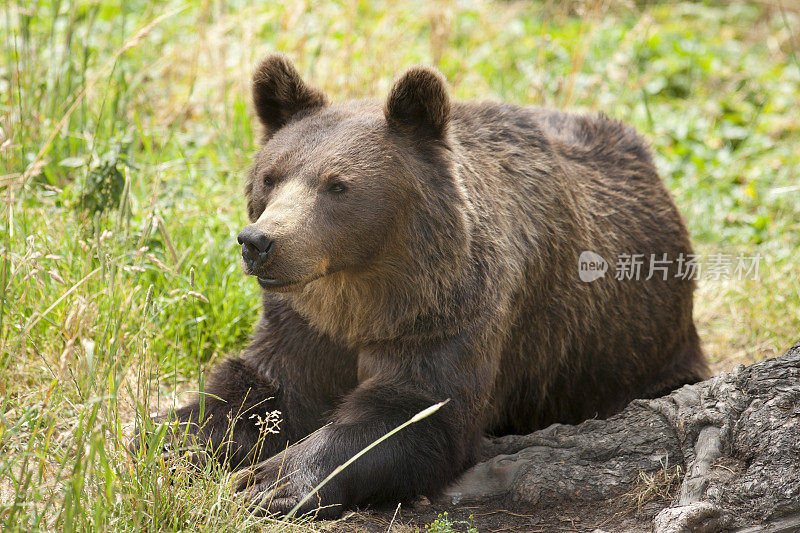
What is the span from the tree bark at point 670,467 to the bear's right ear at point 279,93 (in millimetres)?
1981

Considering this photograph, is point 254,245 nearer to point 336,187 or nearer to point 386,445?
point 336,187

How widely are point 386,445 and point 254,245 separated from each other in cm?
107

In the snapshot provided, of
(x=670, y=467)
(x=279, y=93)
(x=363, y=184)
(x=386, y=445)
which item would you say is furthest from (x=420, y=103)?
(x=670, y=467)

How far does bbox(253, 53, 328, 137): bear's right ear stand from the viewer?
4.54 metres

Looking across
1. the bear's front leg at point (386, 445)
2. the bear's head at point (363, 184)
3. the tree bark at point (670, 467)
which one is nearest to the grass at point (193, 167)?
the bear's front leg at point (386, 445)

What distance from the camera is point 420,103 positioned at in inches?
170

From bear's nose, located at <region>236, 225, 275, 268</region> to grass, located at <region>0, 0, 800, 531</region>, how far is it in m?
0.41

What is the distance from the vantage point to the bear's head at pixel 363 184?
4.06 meters

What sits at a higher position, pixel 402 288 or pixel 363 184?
pixel 363 184

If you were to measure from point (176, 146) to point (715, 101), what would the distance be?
5.52 meters

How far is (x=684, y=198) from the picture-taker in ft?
25.9

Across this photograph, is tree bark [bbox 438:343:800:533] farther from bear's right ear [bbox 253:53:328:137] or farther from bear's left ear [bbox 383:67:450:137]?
bear's right ear [bbox 253:53:328:137]

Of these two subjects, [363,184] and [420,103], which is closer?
[363,184]

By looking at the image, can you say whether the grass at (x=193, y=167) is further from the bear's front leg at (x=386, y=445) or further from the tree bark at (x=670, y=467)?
the tree bark at (x=670, y=467)
